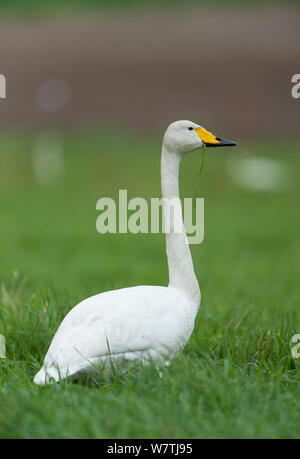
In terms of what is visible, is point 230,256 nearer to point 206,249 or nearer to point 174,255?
point 206,249

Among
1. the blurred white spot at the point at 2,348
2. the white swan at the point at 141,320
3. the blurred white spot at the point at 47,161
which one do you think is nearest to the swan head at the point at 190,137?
the white swan at the point at 141,320

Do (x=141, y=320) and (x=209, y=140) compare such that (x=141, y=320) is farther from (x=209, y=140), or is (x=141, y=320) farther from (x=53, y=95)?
(x=53, y=95)

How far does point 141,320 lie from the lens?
13.9ft

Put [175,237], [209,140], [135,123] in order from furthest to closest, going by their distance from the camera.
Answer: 1. [135,123]
2. [175,237]
3. [209,140]

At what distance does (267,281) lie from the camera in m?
9.34

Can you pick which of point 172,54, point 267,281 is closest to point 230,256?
point 267,281

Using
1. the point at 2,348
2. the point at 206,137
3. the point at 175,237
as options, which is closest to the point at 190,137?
the point at 206,137

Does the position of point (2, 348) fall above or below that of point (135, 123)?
below

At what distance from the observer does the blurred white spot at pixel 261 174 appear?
52.0 ft

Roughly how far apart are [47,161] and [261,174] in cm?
420

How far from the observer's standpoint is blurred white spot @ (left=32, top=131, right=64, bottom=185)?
1633 centimetres

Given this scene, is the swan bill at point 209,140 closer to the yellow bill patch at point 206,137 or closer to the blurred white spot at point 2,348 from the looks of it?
the yellow bill patch at point 206,137

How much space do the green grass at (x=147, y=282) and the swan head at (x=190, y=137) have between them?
1106 mm
